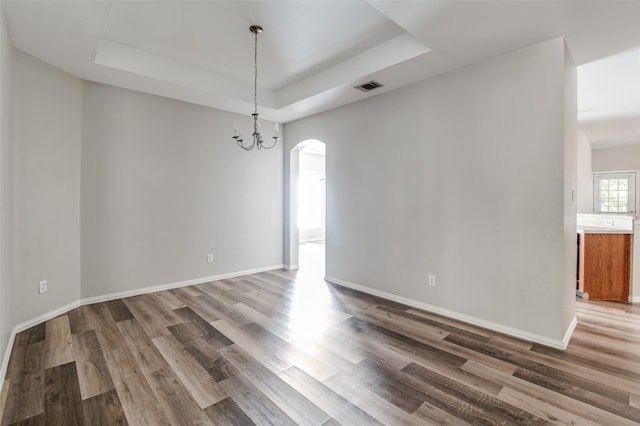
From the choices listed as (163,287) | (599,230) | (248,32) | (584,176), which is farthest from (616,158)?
(163,287)

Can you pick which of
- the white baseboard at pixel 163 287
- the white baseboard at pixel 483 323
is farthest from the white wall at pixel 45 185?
the white baseboard at pixel 483 323

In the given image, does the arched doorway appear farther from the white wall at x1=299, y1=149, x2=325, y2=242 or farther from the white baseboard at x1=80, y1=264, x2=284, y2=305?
the white baseboard at x1=80, y1=264, x2=284, y2=305

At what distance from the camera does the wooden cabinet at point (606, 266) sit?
391cm

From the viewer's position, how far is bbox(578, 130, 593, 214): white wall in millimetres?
6703

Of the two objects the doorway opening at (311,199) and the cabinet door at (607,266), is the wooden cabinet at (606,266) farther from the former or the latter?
the doorway opening at (311,199)

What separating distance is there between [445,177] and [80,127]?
4364 mm

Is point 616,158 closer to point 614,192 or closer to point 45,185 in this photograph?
point 614,192

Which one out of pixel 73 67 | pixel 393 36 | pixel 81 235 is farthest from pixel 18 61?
pixel 393 36

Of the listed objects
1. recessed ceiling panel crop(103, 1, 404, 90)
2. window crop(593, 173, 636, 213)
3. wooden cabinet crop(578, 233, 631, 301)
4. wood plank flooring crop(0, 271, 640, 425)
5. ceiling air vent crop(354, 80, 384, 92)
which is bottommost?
wood plank flooring crop(0, 271, 640, 425)

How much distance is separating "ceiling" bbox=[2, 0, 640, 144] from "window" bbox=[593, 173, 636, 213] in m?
4.60

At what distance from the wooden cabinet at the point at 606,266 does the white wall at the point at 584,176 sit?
352cm

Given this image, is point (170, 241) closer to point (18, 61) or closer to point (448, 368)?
point (18, 61)

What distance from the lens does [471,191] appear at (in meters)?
3.19

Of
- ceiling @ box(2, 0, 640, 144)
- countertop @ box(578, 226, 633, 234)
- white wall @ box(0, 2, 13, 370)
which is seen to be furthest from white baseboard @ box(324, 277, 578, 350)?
white wall @ box(0, 2, 13, 370)
